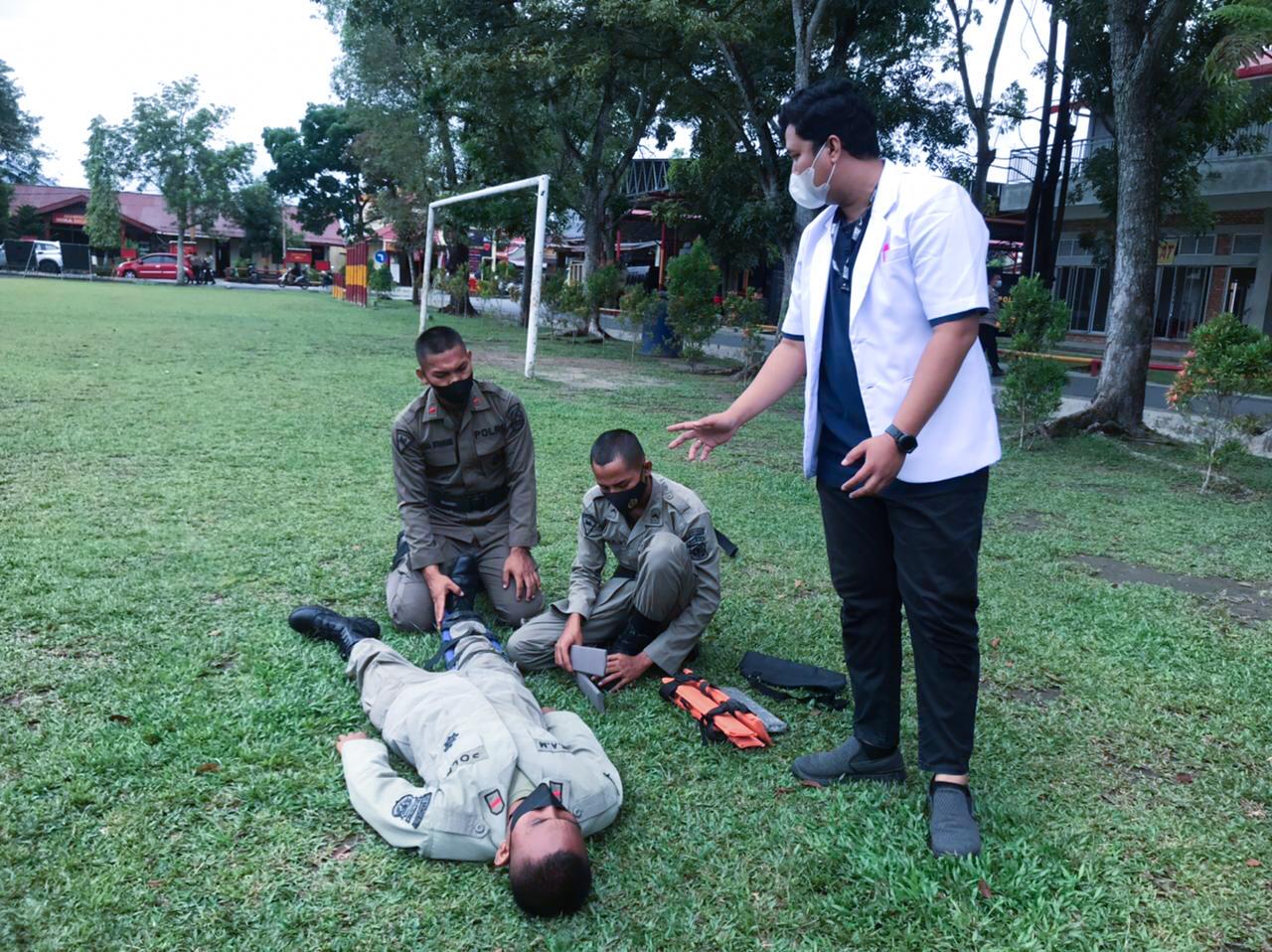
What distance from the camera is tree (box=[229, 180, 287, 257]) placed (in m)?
53.2

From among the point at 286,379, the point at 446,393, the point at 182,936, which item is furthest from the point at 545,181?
the point at 182,936

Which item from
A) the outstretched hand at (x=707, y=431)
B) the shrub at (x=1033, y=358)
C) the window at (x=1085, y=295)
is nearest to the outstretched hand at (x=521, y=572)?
the outstretched hand at (x=707, y=431)

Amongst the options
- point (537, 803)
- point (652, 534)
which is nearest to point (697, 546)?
point (652, 534)

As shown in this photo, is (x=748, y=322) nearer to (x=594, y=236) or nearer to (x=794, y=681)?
(x=594, y=236)

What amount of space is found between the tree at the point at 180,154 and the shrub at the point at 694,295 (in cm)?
3292

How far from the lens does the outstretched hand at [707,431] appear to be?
9.35ft

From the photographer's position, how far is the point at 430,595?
13.5 feet

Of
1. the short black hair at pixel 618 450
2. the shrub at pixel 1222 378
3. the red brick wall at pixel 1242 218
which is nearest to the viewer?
the short black hair at pixel 618 450

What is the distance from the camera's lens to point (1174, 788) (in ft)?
9.68

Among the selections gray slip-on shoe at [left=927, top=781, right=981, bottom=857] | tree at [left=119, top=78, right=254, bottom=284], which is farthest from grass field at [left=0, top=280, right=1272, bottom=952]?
tree at [left=119, top=78, right=254, bottom=284]

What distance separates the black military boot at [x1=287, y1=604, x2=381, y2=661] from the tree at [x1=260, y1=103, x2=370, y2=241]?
2216 inches

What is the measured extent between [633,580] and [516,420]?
0.99m

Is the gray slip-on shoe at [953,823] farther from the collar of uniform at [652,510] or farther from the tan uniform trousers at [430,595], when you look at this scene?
the tan uniform trousers at [430,595]

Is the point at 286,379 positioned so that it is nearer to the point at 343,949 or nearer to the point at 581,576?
the point at 581,576
